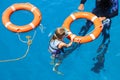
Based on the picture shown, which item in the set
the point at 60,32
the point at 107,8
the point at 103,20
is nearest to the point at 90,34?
the point at 103,20

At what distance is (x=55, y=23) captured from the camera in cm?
897

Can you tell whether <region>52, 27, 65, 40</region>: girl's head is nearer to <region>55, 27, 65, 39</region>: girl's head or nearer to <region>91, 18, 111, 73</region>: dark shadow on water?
<region>55, 27, 65, 39</region>: girl's head

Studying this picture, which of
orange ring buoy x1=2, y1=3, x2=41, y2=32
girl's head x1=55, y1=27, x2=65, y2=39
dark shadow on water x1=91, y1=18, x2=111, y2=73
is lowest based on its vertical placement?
girl's head x1=55, y1=27, x2=65, y2=39

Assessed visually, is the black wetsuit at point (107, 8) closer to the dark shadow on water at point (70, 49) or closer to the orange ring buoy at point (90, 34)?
the orange ring buoy at point (90, 34)

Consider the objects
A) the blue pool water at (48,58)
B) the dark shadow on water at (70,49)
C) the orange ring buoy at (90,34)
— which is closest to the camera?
the orange ring buoy at (90,34)

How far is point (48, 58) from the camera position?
8305 millimetres

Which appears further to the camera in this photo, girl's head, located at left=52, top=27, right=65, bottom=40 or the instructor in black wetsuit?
the instructor in black wetsuit

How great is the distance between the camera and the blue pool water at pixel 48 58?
8078 millimetres

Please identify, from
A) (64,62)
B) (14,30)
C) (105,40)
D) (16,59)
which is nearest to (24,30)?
(14,30)

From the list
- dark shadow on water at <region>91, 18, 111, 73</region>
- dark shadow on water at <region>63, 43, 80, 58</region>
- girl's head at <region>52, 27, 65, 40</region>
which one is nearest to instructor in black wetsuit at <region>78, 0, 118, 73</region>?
dark shadow on water at <region>91, 18, 111, 73</region>

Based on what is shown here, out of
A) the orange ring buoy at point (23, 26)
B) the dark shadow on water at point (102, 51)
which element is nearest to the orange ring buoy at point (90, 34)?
the dark shadow on water at point (102, 51)

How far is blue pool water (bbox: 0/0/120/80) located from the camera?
808 cm

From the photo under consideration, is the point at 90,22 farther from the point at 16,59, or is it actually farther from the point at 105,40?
the point at 16,59

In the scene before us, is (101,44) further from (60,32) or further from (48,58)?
(60,32)
